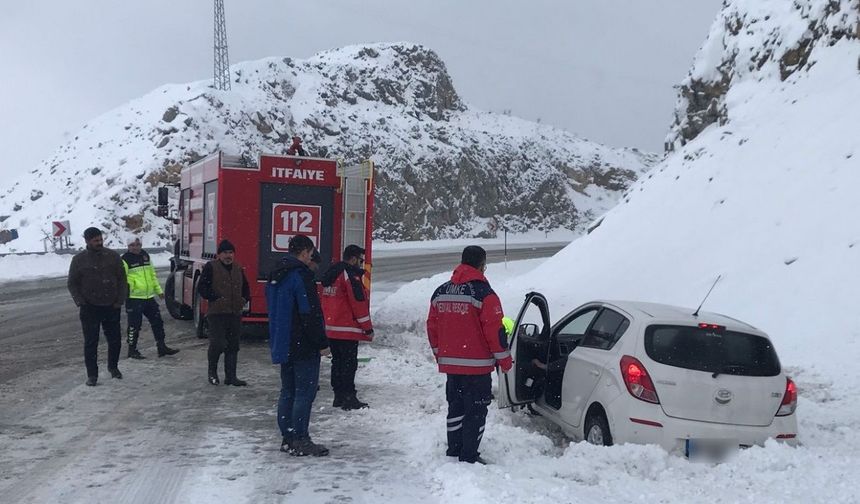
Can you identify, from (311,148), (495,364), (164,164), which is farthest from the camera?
(311,148)

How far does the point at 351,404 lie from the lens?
315 inches

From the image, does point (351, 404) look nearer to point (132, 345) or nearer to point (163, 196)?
point (132, 345)

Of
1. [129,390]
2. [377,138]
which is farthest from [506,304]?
[377,138]

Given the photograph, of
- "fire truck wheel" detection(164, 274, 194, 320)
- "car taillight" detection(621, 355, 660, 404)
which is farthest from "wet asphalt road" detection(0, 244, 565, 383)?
"car taillight" detection(621, 355, 660, 404)

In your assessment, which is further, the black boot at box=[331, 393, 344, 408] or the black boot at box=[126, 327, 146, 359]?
the black boot at box=[126, 327, 146, 359]

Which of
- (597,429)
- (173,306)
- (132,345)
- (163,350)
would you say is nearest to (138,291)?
(132,345)

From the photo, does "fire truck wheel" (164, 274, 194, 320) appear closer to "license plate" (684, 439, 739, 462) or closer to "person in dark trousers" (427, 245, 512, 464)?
"person in dark trousers" (427, 245, 512, 464)

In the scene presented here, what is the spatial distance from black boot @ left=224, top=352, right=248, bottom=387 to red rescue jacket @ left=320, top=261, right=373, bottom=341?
1.84 metres

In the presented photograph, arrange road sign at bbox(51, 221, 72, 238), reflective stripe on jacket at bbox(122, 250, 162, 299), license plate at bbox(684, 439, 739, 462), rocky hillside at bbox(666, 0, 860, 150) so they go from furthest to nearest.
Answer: road sign at bbox(51, 221, 72, 238) < rocky hillside at bbox(666, 0, 860, 150) < reflective stripe on jacket at bbox(122, 250, 162, 299) < license plate at bbox(684, 439, 739, 462)

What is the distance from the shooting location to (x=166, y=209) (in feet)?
55.4

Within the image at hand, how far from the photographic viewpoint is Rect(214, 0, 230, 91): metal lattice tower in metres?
45.4

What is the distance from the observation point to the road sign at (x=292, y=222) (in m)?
12.3

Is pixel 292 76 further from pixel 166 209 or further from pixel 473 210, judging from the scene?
pixel 166 209

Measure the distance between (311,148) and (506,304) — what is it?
39131 millimetres
